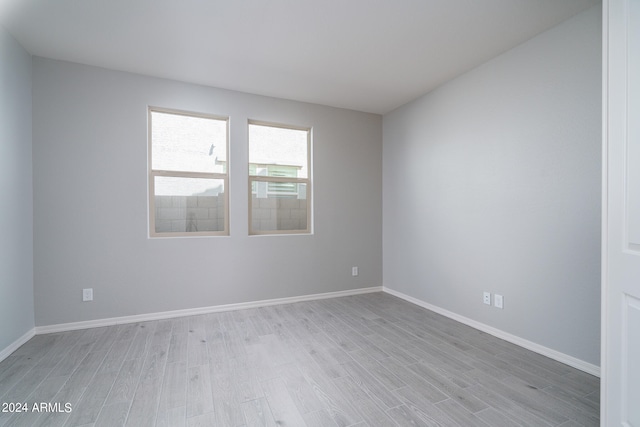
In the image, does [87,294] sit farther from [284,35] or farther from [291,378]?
[284,35]

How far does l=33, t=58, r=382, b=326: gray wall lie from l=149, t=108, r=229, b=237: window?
12cm

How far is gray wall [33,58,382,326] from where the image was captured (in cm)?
276

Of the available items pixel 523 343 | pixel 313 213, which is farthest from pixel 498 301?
pixel 313 213

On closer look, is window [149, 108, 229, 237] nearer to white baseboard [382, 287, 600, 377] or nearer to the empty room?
the empty room

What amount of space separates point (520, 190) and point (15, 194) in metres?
4.38

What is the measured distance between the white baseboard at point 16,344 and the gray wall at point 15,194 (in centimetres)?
3

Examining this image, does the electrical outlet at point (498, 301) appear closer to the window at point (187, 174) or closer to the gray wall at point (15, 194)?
the window at point (187, 174)

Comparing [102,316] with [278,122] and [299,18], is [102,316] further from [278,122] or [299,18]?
[299,18]

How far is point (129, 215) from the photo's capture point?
3021 mm

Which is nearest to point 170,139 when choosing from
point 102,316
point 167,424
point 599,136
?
point 102,316

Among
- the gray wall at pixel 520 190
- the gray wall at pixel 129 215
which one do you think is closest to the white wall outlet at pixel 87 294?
the gray wall at pixel 129 215

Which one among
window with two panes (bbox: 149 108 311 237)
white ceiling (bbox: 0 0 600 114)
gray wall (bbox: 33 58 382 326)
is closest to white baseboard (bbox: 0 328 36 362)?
gray wall (bbox: 33 58 382 326)

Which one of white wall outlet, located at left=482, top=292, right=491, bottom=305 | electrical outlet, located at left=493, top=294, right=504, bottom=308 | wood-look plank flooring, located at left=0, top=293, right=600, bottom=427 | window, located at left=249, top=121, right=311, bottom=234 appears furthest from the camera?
window, located at left=249, top=121, right=311, bottom=234

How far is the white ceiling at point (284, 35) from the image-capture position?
6.76ft
